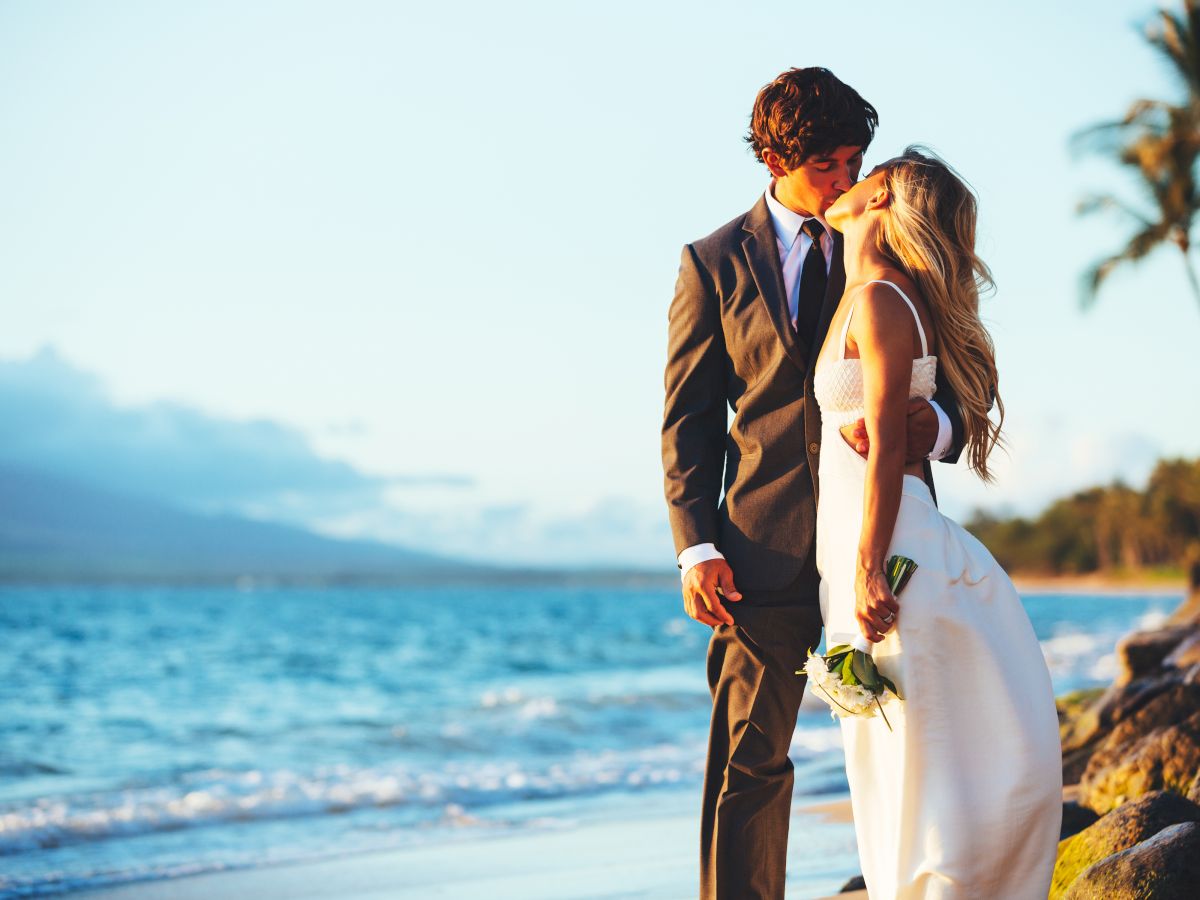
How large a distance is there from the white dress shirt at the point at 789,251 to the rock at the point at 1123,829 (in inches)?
60.2

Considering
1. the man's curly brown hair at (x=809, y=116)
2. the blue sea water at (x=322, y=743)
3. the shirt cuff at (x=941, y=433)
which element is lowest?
the blue sea water at (x=322, y=743)

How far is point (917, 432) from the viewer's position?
8.86 feet

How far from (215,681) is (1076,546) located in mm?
75979

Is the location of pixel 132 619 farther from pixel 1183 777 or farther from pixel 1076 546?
pixel 1076 546

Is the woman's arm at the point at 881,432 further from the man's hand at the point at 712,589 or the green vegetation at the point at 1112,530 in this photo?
the green vegetation at the point at 1112,530

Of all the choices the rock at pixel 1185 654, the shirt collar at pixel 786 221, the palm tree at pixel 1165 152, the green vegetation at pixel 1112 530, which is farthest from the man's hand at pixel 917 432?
the green vegetation at pixel 1112 530

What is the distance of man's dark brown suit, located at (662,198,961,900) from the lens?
9.61 feet

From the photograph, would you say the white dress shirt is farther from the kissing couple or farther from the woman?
the woman

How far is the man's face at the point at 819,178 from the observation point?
2982 mm

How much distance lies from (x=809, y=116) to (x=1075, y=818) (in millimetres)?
3105

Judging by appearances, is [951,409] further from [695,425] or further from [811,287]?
[695,425]

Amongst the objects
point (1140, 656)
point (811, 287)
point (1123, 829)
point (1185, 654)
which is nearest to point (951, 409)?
point (811, 287)

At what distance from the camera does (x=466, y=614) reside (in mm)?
45031

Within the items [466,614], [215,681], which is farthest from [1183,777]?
[466,614]
